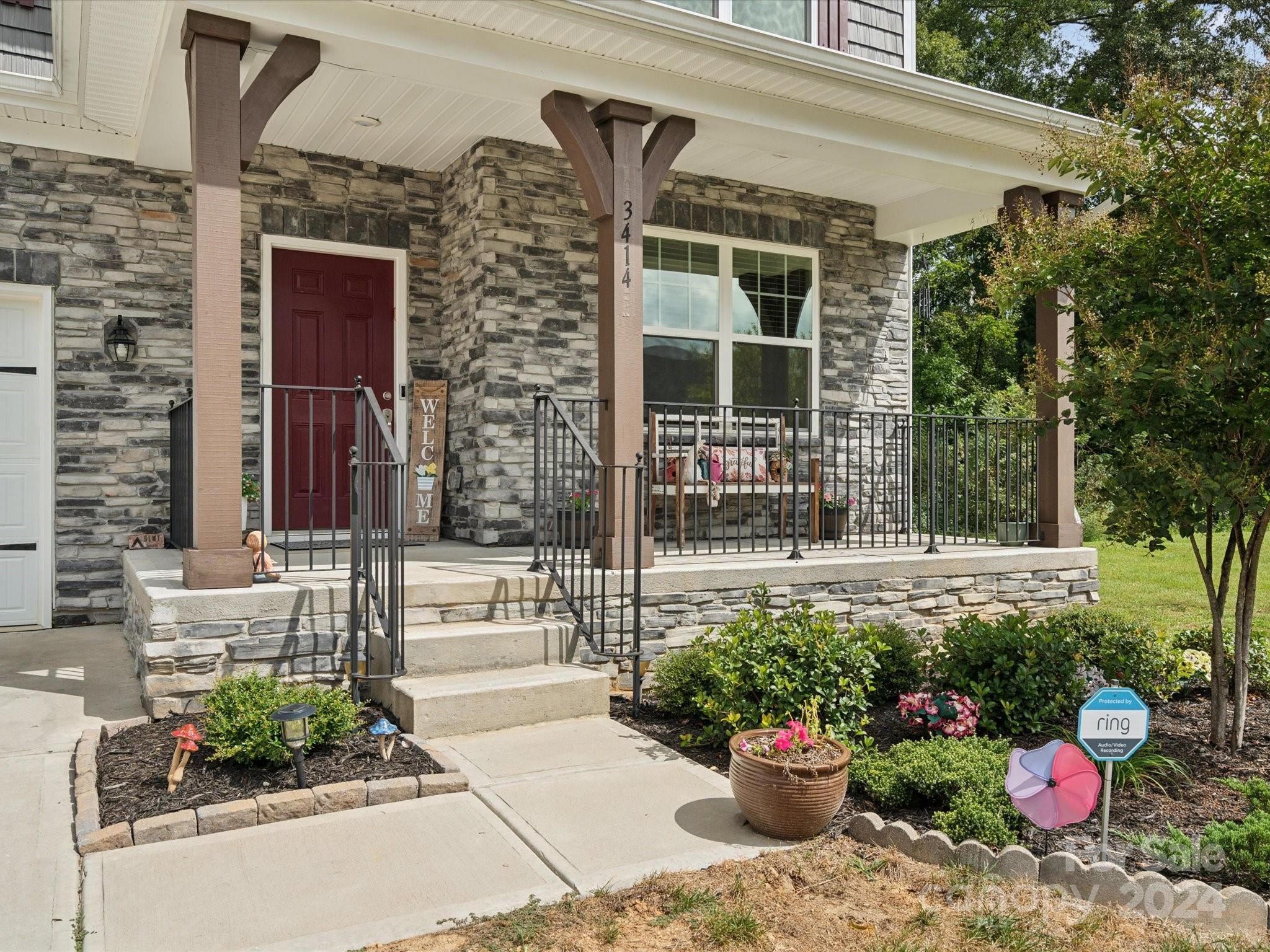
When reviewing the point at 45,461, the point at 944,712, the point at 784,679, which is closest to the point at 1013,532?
the point at 944,712

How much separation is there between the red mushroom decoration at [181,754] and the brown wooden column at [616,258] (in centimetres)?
227

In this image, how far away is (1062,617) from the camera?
528cm

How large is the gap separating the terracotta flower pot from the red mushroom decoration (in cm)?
187

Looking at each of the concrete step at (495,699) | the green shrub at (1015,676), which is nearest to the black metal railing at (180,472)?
the concrete step at (495,699)

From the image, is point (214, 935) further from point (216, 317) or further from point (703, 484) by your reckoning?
point (703, 484)

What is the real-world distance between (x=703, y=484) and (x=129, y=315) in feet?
12.9

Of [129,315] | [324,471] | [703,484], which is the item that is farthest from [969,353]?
[129,315]

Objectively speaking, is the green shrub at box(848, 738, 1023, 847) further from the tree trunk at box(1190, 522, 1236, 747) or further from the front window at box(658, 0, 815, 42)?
the front window at box(658, 0, 815, 42)

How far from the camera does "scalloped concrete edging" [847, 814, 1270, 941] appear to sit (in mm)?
2545

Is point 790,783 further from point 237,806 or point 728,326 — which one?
point 728,326

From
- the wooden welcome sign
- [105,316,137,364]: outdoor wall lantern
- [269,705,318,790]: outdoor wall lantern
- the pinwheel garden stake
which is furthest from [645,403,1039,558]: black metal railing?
[105,316,137,364]: outdoor wall lantern

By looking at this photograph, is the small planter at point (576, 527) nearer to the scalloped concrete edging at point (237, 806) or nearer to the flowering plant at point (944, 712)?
the scalloped concrete edging at point (237, 806)

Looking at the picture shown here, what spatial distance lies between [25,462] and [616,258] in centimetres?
400

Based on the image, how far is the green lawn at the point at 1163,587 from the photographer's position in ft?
23.0
